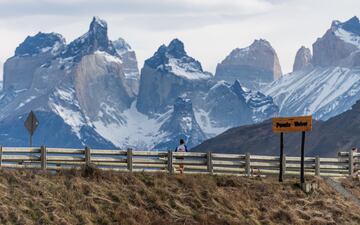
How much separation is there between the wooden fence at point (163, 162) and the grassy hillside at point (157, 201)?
1.40 meters

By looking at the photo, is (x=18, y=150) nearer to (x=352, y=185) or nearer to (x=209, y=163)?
(x=209, y=163)

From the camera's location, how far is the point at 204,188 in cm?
3450

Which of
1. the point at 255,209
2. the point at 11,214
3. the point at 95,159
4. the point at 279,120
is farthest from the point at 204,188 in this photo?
the point at 11,214

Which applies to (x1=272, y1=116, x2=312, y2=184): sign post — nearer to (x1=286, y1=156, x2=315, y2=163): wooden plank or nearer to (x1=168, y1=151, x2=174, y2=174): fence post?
(x1=286, y1=156, x2=315, y2=163): wooden plank

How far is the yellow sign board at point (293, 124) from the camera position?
39000 mm

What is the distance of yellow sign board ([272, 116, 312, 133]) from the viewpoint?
39000mm

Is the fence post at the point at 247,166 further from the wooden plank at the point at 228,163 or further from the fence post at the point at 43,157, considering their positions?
the fence post at the point at 43,157

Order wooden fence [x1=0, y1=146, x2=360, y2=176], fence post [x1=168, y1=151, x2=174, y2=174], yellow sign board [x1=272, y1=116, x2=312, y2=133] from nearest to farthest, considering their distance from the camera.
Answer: wooden fence [x1=0, y1=146, x2=360, y2=176] < fence post [x1=168, y1=151, x2=174, y2=174] < yellow sign board [x1=272, y1=116, x2=312, y2=133]

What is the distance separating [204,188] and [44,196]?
785cm

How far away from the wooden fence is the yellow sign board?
2.01m

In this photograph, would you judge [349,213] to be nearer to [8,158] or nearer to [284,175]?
[284,175]

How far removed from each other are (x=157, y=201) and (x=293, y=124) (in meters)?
10.2

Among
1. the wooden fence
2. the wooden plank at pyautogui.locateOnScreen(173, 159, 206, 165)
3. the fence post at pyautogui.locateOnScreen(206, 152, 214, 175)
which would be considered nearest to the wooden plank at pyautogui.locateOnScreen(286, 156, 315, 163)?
the wooden fence

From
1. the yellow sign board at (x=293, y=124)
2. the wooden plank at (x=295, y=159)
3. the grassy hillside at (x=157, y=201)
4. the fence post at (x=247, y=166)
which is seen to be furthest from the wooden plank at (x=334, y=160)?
the fence post at (x=247, y=166)
